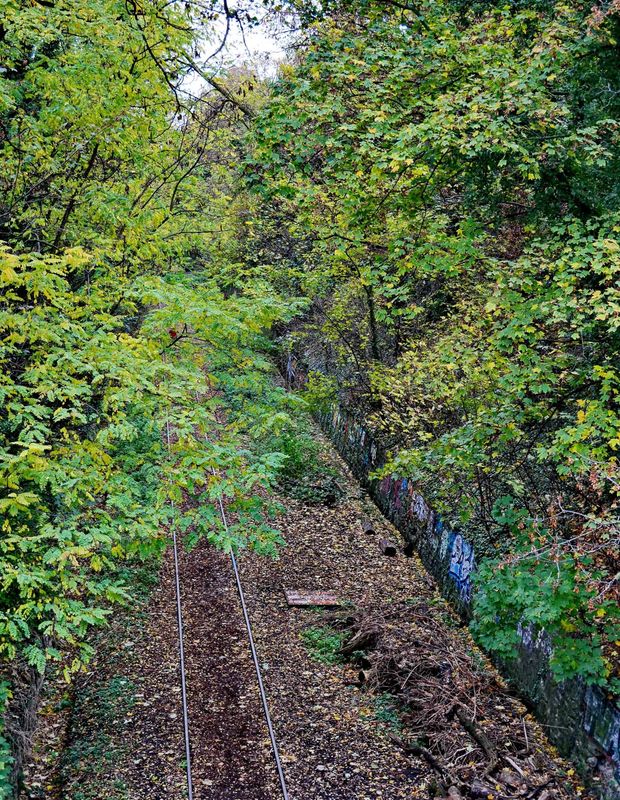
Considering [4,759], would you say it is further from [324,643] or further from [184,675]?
[324,643]

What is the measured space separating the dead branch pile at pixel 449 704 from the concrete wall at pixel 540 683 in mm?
319

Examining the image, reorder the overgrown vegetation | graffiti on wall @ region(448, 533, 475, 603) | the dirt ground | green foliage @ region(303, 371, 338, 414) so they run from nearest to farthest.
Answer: the overgrown vegetation < the dirt ground < graffiti on wall @ region(448, 533, 475, 603) < green foliage @ region(303, 371, 338, 414)

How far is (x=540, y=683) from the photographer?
952cm

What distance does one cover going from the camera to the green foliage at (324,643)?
11172 mm

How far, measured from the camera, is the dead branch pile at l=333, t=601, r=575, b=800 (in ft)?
26.7

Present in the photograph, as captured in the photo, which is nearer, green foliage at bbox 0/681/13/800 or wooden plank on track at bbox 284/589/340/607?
green foliage at bbox 0/681/13/800

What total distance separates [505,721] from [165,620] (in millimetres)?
6112

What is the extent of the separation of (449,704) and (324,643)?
9.30 ft

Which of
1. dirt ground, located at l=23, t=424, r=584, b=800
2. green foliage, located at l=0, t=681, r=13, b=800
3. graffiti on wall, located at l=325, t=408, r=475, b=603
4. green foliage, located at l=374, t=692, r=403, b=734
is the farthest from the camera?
graffiti on wall, located at l=325, t=408, r=475, b=603

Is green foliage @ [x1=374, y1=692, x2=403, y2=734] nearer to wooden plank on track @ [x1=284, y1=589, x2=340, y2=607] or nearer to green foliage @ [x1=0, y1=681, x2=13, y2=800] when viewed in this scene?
wooden plank on track @ [x1=284, y1=589, x2=340, y2=607]

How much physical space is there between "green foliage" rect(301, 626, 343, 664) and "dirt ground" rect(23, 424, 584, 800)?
0.06 meters

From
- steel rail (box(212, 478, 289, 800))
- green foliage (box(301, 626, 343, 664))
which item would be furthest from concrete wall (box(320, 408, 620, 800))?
steel rail (box(212, 478, 289, 800))

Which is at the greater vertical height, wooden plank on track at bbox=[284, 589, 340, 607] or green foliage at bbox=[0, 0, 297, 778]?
green foliage at bbox=[0, 0, 297, 778]

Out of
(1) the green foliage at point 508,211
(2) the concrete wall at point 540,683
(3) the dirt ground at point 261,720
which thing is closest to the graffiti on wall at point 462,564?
(2) the concrete wall at point 540,683
